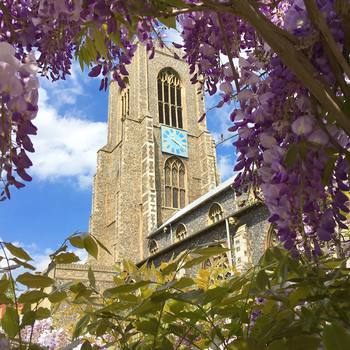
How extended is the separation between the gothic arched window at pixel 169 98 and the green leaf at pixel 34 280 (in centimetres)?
3150

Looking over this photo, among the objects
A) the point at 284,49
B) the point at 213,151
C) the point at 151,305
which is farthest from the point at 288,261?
the point at 213,151

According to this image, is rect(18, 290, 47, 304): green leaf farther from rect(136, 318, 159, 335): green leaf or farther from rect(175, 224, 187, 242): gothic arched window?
rect(175, 224, 187, 242): gothic arched window

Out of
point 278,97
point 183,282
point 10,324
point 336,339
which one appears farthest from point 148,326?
point 278,97

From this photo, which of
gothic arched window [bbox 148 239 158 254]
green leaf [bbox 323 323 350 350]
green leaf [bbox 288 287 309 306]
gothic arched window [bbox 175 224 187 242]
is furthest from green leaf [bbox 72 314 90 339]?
gothic arched window [bbox 148 239 158 254]

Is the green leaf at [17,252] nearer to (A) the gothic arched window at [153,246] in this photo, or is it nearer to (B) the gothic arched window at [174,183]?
(A) the gothic arched window at [153,246]

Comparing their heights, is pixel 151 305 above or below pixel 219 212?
below

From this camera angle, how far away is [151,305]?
1.09m

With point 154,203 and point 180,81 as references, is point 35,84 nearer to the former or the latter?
point 154,203

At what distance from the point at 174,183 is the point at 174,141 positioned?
3.28 metres

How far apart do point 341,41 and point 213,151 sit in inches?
1240

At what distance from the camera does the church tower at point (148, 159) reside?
28.6 m

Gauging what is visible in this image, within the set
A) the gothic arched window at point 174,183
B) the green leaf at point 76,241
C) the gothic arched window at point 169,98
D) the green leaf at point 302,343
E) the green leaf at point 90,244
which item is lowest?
the green leaf at point 302,343

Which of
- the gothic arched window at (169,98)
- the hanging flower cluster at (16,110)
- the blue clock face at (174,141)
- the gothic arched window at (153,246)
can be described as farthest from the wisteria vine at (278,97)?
the gothic arched window at (169,98)

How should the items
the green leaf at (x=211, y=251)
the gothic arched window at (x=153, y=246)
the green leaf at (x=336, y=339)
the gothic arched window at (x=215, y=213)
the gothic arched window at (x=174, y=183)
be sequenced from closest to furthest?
the green leaf at (x=336, y=339) → the green leaf at (x=211, y=251) → the gothic arched window at (x=215, y=213) → the gothic arched window at (x=153, y=246) → the gothic arched window at (x=174, y=183)
